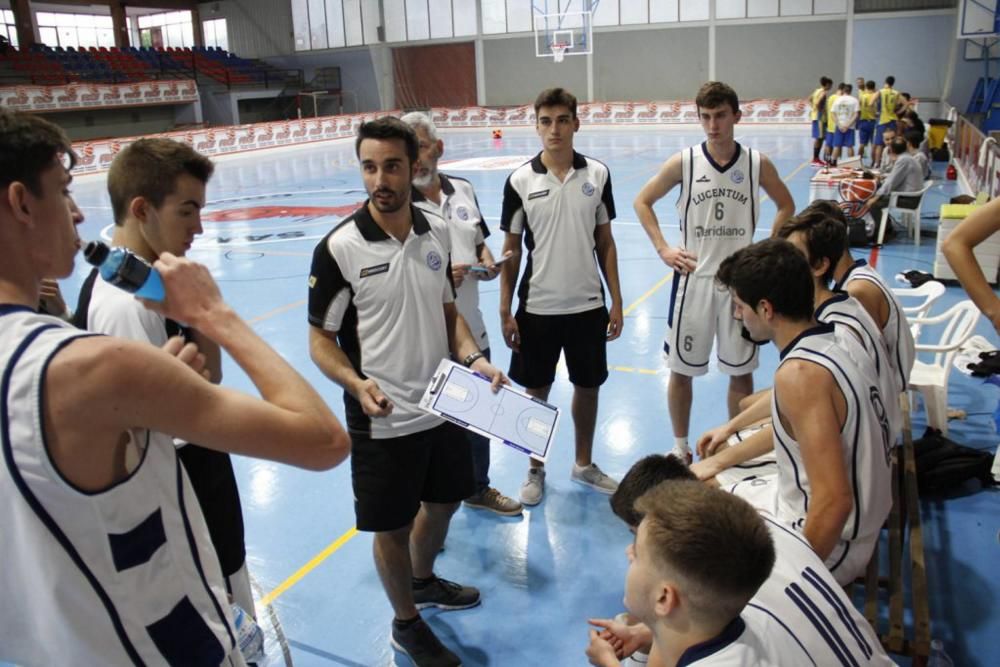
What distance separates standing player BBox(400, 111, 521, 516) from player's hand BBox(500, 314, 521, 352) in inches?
5.5

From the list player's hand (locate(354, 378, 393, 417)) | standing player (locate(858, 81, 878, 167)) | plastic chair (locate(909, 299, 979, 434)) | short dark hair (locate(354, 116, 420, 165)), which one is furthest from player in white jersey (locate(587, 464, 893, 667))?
standing player (locate(858, 81, 878, 167))

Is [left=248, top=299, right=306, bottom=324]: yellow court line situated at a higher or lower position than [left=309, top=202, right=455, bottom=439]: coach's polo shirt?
lower

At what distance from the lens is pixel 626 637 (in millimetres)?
2523

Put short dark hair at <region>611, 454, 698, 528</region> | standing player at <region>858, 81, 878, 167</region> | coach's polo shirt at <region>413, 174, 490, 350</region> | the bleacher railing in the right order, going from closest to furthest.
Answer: short dark hair at <region>611, 454, 698, 528</region> → coach's polo shirt at <region>413, 174, 490, 350</region> → the bleacher railing → standing player at <region>858, 81, 878, 167</region>

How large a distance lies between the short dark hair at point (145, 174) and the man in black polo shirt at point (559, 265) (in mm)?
2497

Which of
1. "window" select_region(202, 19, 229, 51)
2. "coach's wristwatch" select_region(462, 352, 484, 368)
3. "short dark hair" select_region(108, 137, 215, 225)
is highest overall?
"window" select_region(202, 19, 229, 51)

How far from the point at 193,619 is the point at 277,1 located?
43934 millimetres

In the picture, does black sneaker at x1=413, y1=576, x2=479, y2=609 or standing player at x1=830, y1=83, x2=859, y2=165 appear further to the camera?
standing player at x1=830, y1=83, x2=859, y2=165

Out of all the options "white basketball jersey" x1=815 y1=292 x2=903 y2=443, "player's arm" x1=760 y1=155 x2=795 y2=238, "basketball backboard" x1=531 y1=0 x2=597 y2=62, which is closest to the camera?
"white basketball jersey" x1=815 y1=292 x2=903 y2=443

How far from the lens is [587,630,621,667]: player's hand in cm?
230

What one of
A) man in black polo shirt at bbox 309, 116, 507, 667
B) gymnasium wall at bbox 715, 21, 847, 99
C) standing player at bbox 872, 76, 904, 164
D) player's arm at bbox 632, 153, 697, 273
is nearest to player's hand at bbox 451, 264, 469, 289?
man in black polo shirt at bbox 309, 116, 507, 667

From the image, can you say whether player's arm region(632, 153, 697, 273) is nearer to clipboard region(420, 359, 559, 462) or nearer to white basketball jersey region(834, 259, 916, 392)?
white basketball jersey region(834, 259, 916, 392)

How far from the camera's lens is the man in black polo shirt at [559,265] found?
479 centimetres

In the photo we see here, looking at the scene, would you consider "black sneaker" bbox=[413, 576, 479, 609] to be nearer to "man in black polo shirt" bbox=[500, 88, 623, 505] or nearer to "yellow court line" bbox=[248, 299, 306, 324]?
"man in black polo shirt" bbox=[500, 88, 623, 505]
